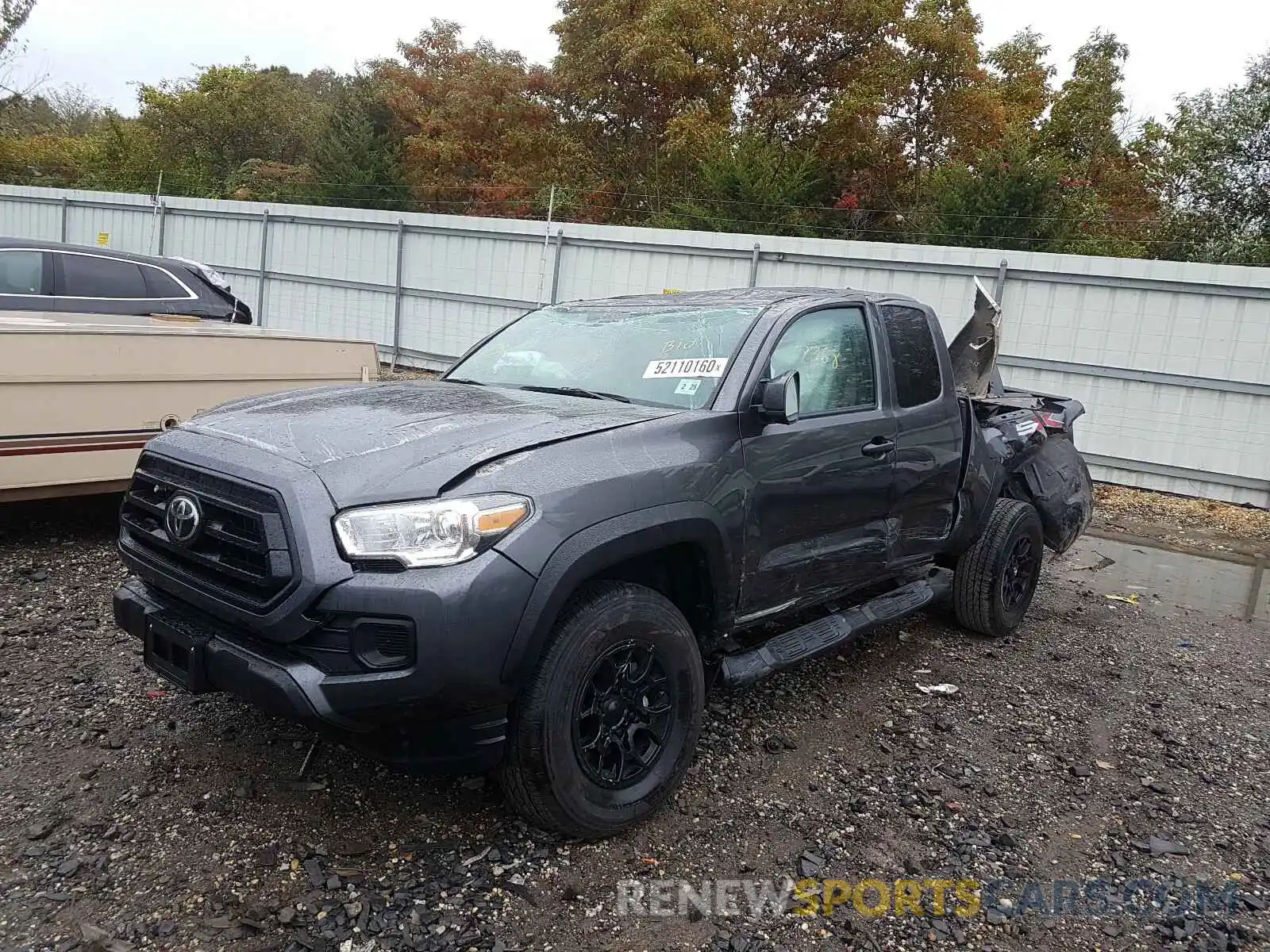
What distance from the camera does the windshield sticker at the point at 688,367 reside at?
11.5ft

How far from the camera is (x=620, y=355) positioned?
12.4 feet

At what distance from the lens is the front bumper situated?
8.12 feet

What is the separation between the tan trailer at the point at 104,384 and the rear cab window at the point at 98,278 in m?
1.90

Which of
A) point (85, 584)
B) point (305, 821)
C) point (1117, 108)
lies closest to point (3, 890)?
point (305, 821)

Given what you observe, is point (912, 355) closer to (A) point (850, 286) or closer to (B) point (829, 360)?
(B) point (829, 360)

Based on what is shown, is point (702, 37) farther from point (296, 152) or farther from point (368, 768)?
point (368, 768)

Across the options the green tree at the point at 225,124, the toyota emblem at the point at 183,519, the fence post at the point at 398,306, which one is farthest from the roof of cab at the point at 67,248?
the green tree at the point at 225,124

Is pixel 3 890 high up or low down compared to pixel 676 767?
down

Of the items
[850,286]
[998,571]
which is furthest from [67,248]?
[850,286]

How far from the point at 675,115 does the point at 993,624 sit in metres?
19.8

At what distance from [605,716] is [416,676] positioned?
2.32ft

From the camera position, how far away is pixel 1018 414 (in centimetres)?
544

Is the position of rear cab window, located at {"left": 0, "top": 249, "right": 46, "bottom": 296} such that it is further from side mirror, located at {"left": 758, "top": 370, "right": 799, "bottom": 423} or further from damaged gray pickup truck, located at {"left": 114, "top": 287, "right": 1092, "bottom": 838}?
side mirror, located at {"left": 758, "top": 370, "right": 799, "bottom": 423}

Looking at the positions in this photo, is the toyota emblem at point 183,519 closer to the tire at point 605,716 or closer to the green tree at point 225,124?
the tire at point 605,716
